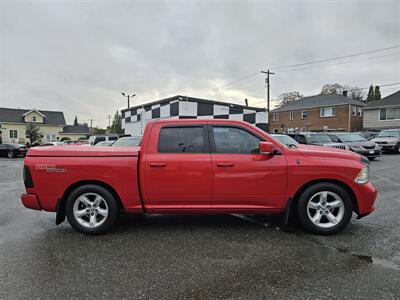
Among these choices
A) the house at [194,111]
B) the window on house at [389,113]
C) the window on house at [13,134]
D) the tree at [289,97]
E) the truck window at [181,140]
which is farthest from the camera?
the tree at [289,97]

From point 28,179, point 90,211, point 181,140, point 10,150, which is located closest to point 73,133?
point 10,150

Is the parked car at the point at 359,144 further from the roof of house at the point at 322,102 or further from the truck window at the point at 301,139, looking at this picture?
the roof of house at the point at 322,102

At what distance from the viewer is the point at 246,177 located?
12.0 ft

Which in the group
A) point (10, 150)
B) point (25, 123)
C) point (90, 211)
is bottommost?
point (90, 211)

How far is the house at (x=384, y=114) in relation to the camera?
28578 millimetres

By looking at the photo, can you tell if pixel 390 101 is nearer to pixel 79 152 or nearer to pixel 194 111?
pixel 194 111

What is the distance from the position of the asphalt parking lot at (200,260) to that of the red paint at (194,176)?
415 millimetres

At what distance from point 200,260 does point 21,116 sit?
50.4m

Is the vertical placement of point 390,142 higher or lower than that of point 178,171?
higher

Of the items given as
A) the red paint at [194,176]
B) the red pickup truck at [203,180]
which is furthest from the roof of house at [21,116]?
the red pickup truck at [203,180]

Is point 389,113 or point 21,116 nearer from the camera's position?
point 389,113

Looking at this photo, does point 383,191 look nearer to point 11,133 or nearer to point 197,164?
point 197,164

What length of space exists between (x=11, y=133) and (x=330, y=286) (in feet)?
164

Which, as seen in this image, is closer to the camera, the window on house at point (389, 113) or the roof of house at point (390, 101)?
the window on house at point (389, 113)
